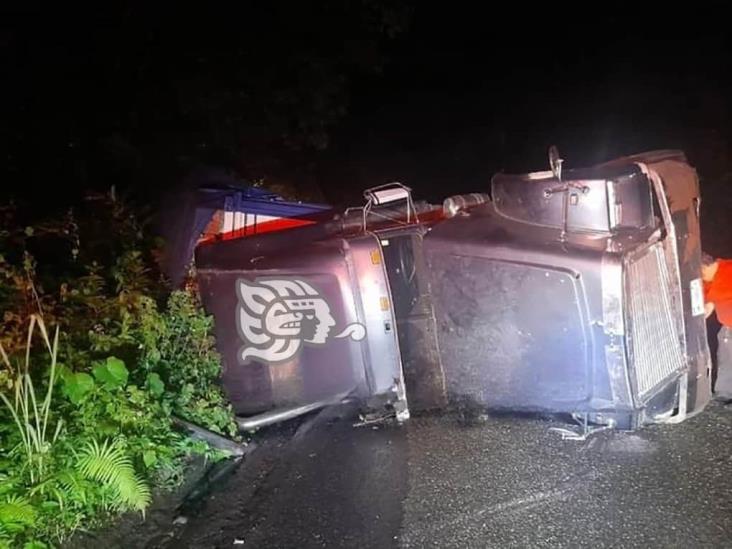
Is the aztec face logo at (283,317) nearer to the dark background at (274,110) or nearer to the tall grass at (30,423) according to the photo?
the tall grass at (30,423)

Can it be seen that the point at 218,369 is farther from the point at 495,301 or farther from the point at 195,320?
the point at 495,301

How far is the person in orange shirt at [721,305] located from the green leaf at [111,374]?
341 cm

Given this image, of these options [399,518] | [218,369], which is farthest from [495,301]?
[218,369]

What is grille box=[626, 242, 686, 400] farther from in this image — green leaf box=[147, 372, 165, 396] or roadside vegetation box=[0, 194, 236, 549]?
green leaf box=[147, 372, 165, 396]

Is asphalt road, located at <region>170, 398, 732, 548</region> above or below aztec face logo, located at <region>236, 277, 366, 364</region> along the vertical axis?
below

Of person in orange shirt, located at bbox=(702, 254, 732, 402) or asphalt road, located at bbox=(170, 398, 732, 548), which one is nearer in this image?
→ asphalt road, located at bbox=(170, 398, 732, 548)

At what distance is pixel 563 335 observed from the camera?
168 inches

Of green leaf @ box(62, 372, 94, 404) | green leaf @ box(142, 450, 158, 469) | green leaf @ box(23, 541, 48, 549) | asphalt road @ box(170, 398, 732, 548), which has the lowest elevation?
asphalt road @ box(170, 398, 732, 548)

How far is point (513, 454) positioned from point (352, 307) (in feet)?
4.18

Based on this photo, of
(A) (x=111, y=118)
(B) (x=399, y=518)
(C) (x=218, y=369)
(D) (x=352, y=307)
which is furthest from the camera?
(A) (x=111, y=118)

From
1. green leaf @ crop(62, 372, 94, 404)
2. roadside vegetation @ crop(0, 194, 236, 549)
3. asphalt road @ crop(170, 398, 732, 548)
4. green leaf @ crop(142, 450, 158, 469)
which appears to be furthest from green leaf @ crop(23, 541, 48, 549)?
green leaf @ crop(62, 372, 94, 404)

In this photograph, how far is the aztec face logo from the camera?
489 centimetres

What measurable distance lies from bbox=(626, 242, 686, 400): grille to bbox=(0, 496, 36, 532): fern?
3010 mm

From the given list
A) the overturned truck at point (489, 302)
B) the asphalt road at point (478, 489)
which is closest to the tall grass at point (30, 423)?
the asphalt road at point (478, 489)
